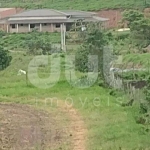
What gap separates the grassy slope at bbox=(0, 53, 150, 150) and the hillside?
30.2 metres

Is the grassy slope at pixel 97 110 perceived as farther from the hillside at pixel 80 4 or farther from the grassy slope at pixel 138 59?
the hillside at pixel 80 4

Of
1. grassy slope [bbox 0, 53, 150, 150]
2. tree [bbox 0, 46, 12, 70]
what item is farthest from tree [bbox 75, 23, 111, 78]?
tree [bbox 0, 46, 12, 70]

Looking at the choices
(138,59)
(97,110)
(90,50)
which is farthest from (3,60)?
(97,110)

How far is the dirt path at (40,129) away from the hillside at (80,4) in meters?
36.8

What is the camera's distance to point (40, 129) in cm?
1192

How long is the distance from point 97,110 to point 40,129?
8.15ft

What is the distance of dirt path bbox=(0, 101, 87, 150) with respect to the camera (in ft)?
34.3

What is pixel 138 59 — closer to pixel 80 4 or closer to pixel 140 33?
pixel 140 33

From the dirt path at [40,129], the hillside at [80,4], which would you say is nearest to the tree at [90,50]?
the dirt path at [40,129]

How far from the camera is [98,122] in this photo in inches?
488

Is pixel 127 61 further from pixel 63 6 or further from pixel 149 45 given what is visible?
pixel 63 6

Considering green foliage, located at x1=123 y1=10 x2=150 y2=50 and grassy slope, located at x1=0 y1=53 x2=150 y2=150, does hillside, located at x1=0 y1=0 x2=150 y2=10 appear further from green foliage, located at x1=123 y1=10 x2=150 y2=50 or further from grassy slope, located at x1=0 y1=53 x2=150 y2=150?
grassy slope, located at x1=0 y1=53 x2=150 y2=150

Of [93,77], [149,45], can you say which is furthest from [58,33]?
[93,77]

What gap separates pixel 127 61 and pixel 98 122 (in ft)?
43.5
